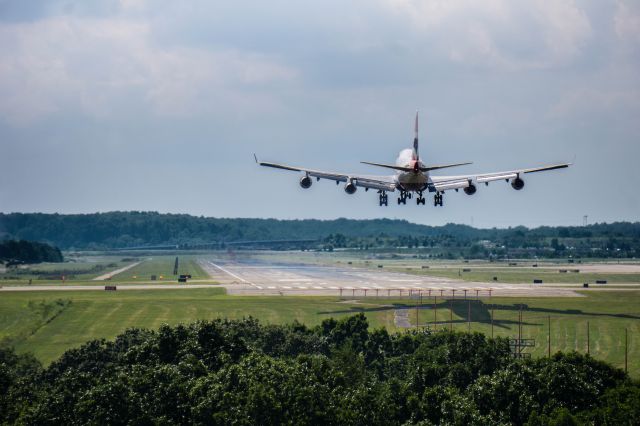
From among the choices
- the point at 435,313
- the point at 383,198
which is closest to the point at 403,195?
the point at 383,198

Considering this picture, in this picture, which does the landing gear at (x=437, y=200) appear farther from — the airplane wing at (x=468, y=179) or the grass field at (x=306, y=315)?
the grass field at (x=306, y=315)

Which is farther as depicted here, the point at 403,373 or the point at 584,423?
the point at 403,373

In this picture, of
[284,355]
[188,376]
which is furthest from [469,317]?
[188,376]

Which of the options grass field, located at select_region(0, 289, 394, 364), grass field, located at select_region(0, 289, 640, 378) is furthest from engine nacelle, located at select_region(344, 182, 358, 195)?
grass field, located at select_region(0, 289, 394, 364)

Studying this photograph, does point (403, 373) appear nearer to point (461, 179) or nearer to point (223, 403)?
point (461, 179)

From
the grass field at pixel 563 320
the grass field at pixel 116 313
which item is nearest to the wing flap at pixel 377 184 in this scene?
the grass field at pixel 563 320

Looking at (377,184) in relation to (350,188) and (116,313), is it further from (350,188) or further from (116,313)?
(116,313)
